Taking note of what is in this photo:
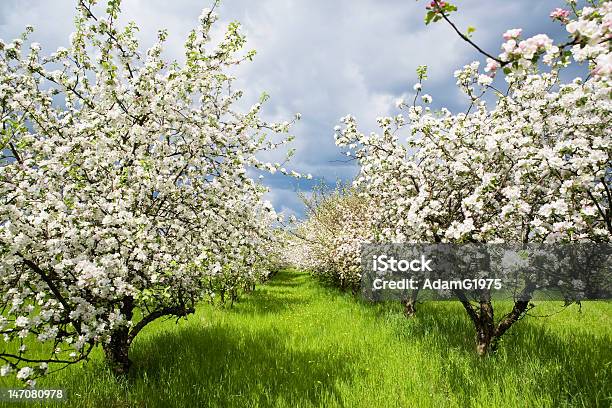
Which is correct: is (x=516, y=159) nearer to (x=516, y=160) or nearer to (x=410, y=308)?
(x=516, y=160)

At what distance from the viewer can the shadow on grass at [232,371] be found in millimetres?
6301

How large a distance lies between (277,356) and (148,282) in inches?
127

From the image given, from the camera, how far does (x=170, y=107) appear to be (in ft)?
21.7

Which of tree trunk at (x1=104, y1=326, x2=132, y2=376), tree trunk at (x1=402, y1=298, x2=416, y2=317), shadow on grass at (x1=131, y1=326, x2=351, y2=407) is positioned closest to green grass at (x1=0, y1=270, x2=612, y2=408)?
shadow on grass at (x1=131, y1=326, x2=351, y2=407)

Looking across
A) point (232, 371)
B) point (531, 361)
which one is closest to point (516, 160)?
point (531, 361)

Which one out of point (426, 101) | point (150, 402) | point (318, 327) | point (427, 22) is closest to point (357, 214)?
point (318, 327)

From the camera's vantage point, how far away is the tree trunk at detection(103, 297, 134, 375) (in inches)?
265

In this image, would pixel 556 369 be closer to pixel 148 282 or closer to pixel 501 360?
pixel 501 360

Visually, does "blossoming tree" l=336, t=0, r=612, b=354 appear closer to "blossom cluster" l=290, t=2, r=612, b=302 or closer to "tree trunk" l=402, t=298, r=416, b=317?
"blossom cluster" l=290, t=2, r=612, b=302

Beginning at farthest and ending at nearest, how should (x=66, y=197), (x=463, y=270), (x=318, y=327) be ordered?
(x=318, y=327), (x=463, y=270), (x=66, y=197)

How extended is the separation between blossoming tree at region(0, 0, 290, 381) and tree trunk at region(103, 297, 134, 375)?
2 cm

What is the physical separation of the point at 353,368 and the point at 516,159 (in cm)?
460

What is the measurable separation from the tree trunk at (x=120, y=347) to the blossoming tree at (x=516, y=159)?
4987 millimetres

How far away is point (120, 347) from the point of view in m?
6.90
